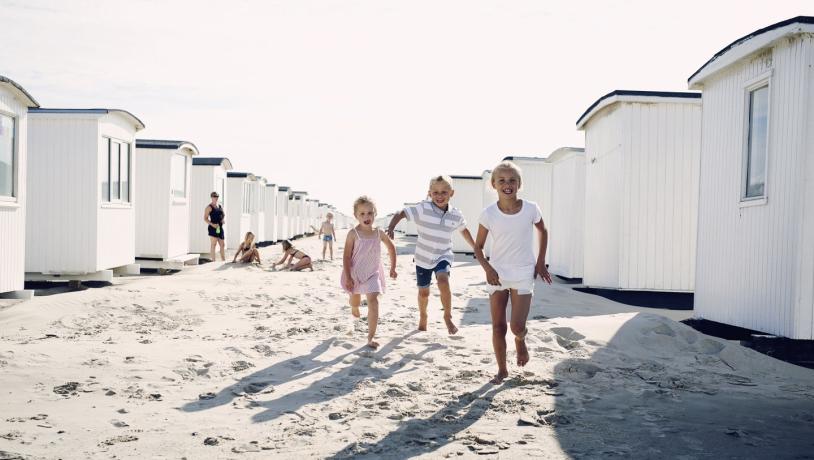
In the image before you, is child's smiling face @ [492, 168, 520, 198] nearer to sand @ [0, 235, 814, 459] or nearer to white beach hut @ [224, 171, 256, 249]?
sand @ [0, 235, 814, 459]

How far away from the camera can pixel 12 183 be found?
948 centimetres

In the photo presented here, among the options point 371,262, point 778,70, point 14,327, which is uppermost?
point 778,70

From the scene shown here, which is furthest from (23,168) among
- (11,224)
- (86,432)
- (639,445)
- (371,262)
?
(639,445)

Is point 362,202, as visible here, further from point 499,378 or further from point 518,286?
point 499,378

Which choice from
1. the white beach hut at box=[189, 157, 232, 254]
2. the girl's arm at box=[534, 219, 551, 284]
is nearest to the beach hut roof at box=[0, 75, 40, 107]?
the girl's arm at box=[534, 219, 551, 284]

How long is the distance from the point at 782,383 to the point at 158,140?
48.4ft

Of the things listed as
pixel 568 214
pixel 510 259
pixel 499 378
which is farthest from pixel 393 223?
pixel 568 214

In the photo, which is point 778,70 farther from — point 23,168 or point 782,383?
point 23,168

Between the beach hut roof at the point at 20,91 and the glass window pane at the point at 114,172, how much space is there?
107 inches

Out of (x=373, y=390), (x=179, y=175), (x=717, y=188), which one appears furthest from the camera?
(x=179, y=175)

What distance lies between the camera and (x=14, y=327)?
23.1 ft

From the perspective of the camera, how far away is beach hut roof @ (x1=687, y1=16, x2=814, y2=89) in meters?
6.35

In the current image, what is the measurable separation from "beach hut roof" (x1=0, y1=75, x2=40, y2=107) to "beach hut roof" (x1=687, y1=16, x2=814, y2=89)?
917 cm

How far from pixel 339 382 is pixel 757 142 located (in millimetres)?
5358
